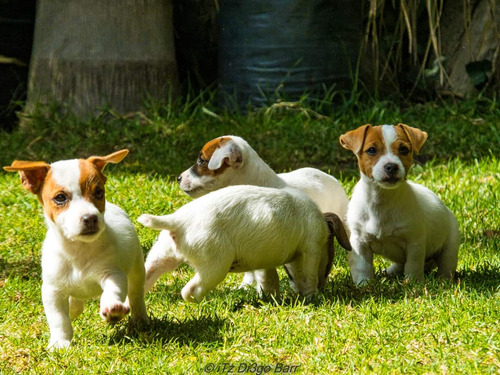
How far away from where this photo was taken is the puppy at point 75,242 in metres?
4.28

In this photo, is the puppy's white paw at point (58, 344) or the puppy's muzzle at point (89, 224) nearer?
the puppy's muzzle at point (89, 224)

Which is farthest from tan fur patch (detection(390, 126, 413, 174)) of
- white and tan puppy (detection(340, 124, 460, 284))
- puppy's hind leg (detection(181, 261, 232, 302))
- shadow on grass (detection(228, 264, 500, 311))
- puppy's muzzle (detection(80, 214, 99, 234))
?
puppy's muzzle (detection(80, 214, 99, 234))

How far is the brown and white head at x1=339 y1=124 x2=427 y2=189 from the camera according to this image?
5242 millimetres

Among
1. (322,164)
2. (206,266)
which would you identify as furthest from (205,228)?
(322,164)

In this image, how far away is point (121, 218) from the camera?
4.82 meters

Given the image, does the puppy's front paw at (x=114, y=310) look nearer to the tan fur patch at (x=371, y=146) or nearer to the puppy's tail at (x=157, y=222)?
the puppy's tail at (x=157, y=222)

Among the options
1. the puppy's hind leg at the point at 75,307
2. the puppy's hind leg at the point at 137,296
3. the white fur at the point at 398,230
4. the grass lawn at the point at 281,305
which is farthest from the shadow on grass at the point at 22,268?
the white fur at the point at 398,230

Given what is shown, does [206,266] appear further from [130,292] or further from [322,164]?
[322,164]

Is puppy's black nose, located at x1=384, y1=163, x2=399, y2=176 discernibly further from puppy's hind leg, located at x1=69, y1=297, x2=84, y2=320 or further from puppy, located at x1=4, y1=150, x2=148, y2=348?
puppy's hind leg, located at x1=69, y1=297, x2=84, y2=320

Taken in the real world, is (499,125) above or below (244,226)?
below

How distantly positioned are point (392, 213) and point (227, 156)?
1.16 meters

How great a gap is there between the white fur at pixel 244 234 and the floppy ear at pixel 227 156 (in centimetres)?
65

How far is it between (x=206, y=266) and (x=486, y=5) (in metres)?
7.58

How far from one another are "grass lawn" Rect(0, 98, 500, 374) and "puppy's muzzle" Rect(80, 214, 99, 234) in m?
0.64
